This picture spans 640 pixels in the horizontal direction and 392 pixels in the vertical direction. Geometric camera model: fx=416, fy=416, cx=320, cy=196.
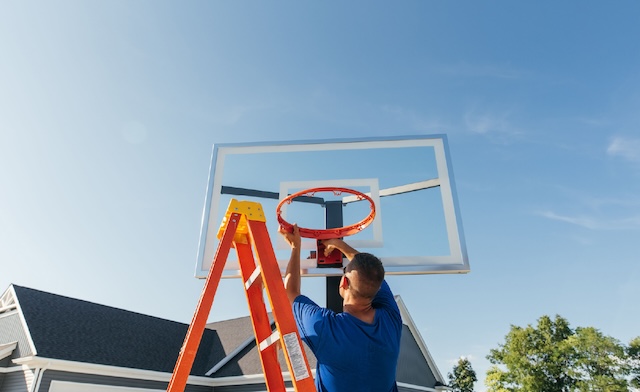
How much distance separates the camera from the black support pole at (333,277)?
3871 mm

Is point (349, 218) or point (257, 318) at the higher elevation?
point (349, 218)

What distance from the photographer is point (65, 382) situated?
11.8m

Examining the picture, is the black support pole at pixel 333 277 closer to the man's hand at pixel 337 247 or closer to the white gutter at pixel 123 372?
the man's hand at pixel 337 247

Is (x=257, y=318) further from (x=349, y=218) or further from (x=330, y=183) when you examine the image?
(x=330, y=183)

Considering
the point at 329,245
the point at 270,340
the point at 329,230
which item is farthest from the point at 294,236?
the point at 270,340

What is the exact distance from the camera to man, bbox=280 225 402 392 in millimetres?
2352

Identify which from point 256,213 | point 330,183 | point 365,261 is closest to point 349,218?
point 330,183

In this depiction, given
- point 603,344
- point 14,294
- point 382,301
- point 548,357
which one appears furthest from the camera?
point 548,357

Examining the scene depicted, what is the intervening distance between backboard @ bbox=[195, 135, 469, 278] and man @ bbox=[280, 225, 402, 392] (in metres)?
1.56

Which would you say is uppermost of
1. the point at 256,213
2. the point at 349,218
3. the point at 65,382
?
the point at 349,218

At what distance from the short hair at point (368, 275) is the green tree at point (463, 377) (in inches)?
1951

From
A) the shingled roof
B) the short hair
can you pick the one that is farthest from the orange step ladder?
the shingled roof

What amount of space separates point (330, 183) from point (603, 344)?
1560 inches

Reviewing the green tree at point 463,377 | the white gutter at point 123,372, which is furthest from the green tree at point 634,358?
the white gutter at point 123,372
